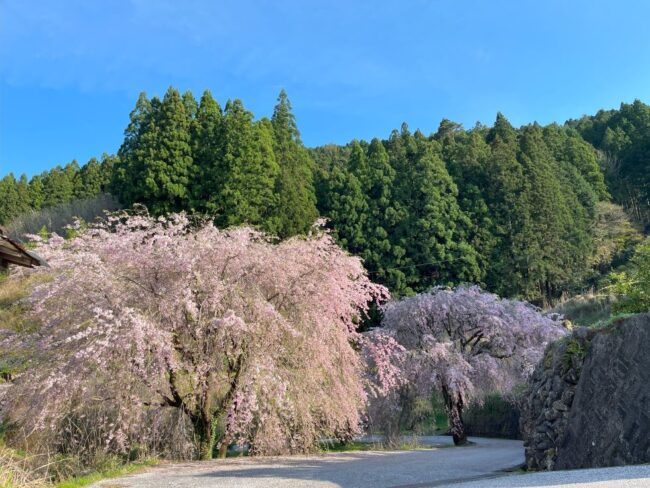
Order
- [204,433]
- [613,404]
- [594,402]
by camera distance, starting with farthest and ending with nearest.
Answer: [204,433]
[594,402]
[613,404]

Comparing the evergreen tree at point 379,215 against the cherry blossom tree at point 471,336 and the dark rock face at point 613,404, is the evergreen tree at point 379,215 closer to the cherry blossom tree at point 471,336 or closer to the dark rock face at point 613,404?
the cherry blossom tree at point 471,336

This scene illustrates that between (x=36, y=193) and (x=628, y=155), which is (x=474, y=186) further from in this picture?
(x=36, y=193)

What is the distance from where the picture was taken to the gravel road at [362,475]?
6316 mm

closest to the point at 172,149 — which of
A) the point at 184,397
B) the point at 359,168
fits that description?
the point at 359,168

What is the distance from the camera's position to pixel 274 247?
11.6 m

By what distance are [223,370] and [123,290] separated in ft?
7.85

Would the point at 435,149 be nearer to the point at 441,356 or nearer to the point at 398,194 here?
the point at 398,194

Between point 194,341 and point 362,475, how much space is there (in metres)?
3.97

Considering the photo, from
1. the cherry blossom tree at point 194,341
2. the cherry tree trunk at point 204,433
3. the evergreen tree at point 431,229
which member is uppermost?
the evergreen tree at point 431,229

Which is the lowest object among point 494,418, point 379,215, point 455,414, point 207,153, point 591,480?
point 494,418

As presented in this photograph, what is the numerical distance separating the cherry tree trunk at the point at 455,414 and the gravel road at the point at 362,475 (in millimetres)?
5125

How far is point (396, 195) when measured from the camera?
115ft

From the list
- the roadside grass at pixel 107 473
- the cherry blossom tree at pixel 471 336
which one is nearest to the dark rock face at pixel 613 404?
the roadside grass at pixel 107 473

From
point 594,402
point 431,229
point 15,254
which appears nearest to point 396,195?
point 431,229
